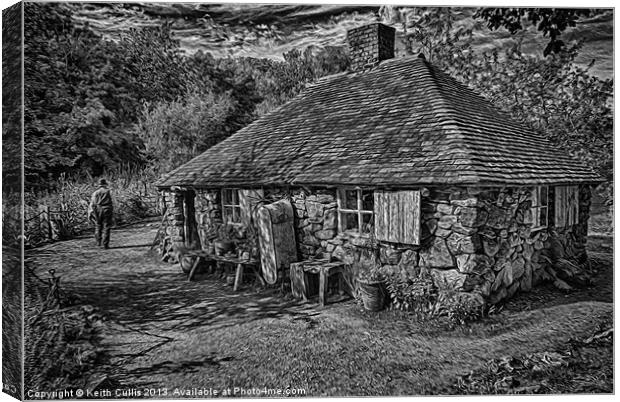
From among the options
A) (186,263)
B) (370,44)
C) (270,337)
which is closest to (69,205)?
(186,263)

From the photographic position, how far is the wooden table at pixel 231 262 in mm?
6946

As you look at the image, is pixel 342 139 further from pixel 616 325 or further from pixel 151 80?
pixel 616 325

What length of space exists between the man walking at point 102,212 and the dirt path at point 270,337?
0.12 m

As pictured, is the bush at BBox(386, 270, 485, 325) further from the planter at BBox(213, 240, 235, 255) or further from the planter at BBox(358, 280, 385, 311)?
the planter at BBox(213, 240, 235, 255)

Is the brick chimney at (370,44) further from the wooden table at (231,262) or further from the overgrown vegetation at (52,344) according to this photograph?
the overgrown vegetation at (52,344)

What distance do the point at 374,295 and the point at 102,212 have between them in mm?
3618

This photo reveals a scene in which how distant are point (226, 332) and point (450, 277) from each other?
2775mm

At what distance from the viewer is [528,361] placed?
5059 millimetres

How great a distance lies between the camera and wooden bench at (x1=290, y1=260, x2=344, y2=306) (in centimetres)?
637

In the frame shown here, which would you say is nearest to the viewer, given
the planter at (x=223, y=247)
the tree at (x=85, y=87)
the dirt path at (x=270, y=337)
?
the dirt path at (x=270, y=337)

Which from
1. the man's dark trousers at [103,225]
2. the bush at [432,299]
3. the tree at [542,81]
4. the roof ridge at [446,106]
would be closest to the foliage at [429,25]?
the tree at [542,81]

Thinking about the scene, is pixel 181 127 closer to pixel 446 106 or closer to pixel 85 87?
pixel 85 87

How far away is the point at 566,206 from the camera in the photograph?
23.7ft

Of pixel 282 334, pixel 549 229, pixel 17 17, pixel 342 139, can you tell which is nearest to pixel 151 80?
pixel 17 17
